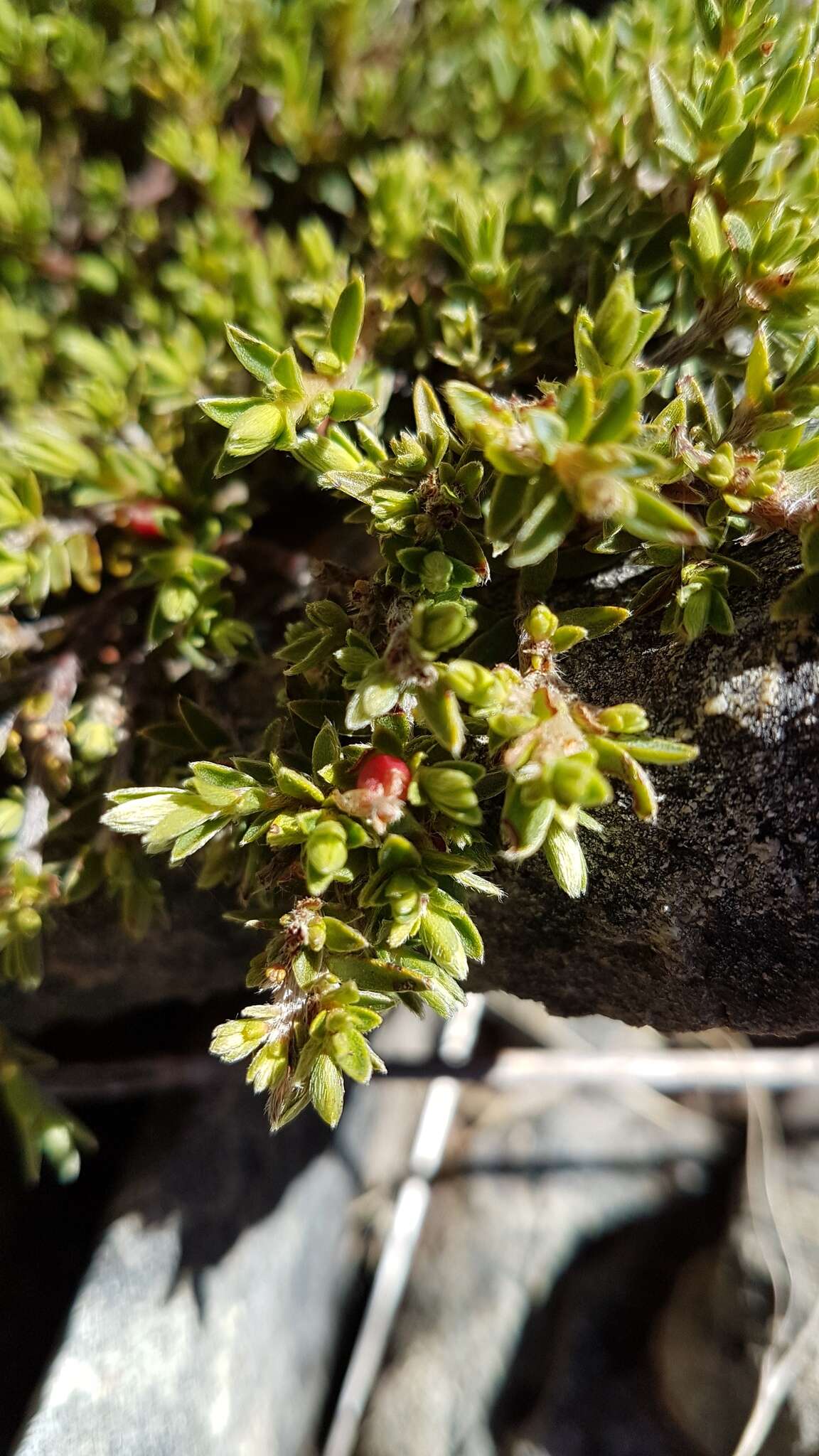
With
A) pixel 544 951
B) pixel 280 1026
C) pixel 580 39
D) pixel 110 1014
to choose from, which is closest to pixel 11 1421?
pixel 110 1014

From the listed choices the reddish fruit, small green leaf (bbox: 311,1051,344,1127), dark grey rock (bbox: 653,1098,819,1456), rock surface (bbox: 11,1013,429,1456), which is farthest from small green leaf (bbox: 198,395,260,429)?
dark grey rock (bbox: 653,1098,819,1456)

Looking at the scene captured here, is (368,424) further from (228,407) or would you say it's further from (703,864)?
(703,864)

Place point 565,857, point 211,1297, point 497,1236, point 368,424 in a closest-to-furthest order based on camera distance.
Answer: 1. point 565,857
2. point 368,424
3. point 211,1297
4. point 497,1236

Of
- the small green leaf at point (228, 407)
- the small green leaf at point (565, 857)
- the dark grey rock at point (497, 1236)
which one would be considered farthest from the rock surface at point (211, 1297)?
the small green leaf at point (228, 407)

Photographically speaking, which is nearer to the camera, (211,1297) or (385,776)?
(385,776)

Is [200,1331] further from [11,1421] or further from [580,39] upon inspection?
[580,39]

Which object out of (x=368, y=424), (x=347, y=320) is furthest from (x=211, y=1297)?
(x=347, y=320)

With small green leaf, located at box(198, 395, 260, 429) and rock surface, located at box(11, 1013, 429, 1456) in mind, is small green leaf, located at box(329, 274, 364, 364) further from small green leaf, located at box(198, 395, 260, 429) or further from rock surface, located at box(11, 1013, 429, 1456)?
rock surface, located at box(11, 1013, 429, 1456)
